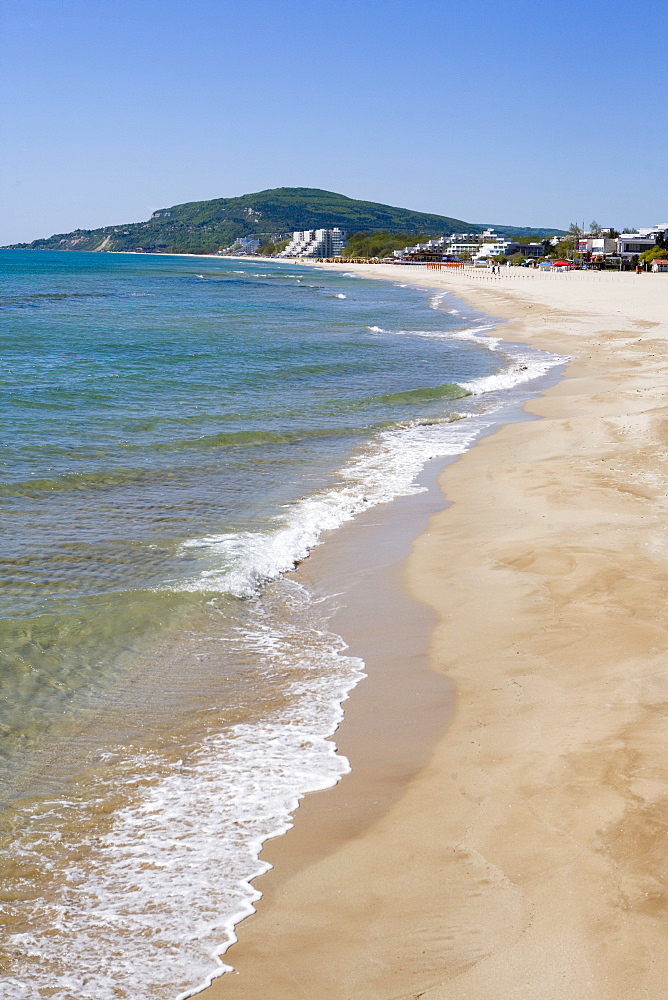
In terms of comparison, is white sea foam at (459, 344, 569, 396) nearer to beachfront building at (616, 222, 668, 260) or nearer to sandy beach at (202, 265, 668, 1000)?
sandy beach at (202, 265, 668, 1000)

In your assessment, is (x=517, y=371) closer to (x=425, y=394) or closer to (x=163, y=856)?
(x=425, y=394)

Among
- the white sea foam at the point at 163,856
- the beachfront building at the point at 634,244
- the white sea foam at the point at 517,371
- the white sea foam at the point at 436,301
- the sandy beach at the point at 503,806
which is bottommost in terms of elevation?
the white sea foam at the point at 163,856

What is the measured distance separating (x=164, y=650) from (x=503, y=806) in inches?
135

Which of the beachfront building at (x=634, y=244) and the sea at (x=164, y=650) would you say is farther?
the beachfront building at (x=634, y=244)

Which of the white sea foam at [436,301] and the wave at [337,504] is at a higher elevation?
the white sea foam at [436,301]

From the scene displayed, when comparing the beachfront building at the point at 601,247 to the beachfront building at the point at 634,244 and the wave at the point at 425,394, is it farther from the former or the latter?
the wave at the point at 425,394

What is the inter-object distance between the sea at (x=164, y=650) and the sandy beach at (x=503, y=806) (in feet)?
1.13

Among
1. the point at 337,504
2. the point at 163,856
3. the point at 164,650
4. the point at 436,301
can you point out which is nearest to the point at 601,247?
the point at 436,301

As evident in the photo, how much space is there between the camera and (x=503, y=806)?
446 centimetres

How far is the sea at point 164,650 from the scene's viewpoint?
392 cm

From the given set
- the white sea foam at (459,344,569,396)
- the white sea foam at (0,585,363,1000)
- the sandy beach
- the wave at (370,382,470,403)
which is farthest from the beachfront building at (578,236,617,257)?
the white sea foam at (0,585,363,1000)

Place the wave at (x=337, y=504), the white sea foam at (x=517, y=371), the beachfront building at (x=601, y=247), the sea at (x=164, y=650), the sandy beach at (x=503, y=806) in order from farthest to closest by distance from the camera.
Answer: the beachfront building at (x=601, y=247), the white sea foam at (x=517, y=371), the wave at (x=337, y=504), the sea at (x=164, y=650), the sandy beach at (x=503, y=806)

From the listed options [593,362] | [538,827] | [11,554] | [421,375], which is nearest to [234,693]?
[538,827]

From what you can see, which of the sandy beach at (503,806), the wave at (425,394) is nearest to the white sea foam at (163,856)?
the sandy beach at (503,806)
